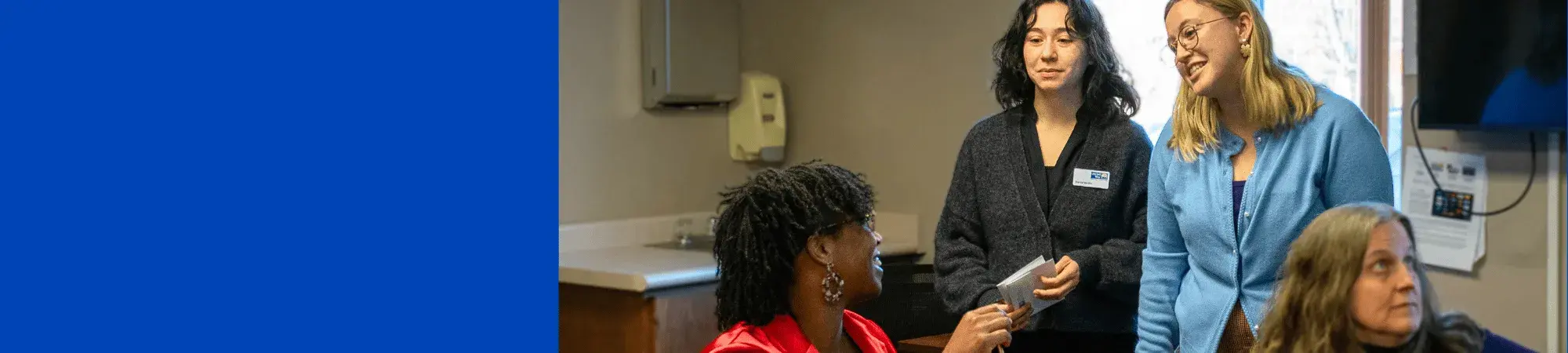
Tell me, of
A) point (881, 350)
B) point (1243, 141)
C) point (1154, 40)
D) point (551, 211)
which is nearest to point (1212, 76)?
point (1243, 141)

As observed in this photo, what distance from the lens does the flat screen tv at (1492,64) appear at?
10.8ft

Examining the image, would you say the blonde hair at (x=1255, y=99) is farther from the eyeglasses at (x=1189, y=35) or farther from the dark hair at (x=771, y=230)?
the dark hair at (x=771, y=230)

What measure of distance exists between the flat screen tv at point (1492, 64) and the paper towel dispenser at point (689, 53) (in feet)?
7.72

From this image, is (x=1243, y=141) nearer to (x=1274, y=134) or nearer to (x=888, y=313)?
(x=1274, y=134)

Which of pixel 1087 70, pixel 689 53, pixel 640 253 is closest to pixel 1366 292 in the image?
pixel 1087 70

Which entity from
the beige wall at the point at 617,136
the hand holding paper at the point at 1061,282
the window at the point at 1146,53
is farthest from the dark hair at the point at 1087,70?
the beige wall at the point at 617,136

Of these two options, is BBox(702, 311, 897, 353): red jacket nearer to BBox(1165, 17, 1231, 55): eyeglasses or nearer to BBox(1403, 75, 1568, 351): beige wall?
BBox(1165, 17, 1231, 55): eyeglasses

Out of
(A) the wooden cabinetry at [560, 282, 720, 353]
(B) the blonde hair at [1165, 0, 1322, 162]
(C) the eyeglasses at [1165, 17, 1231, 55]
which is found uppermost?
(C) the eyeglasses at [1165, 17, 1231, 55]

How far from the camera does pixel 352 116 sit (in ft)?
3.49

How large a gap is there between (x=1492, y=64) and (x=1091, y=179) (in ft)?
5.33

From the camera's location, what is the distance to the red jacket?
173 centimetres

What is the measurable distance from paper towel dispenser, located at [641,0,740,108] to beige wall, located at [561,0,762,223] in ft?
0.23

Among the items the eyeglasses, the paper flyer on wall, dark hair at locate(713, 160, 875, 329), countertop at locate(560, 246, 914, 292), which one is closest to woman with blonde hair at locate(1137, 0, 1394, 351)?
the eyeglasses

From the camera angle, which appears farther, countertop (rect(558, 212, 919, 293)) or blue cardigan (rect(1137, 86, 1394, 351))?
countertop (rect(558, 212, 919, 293))
